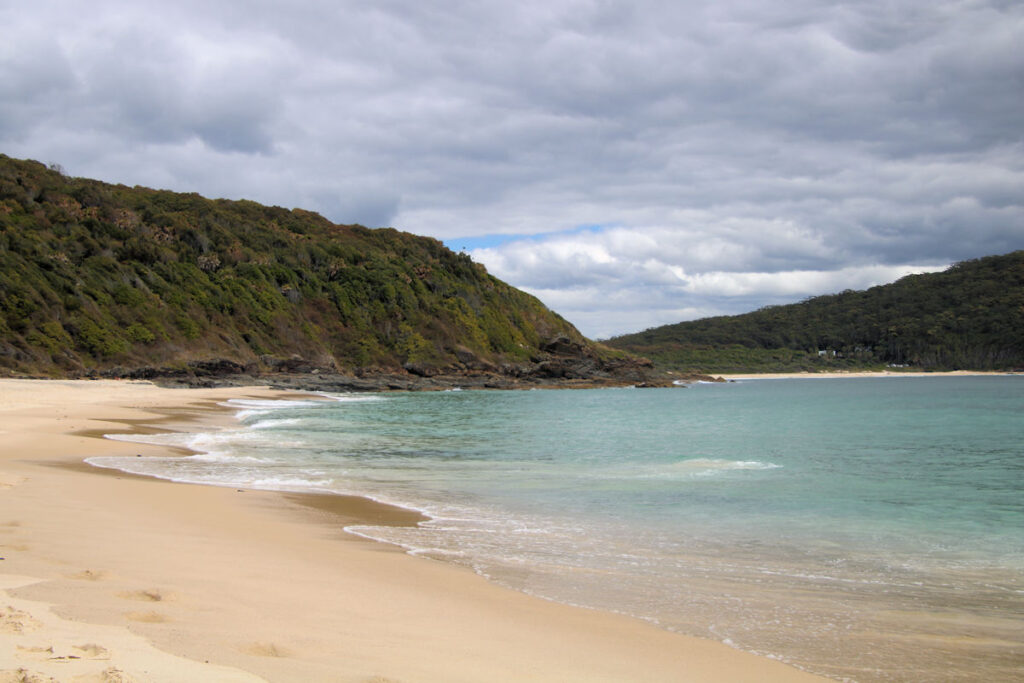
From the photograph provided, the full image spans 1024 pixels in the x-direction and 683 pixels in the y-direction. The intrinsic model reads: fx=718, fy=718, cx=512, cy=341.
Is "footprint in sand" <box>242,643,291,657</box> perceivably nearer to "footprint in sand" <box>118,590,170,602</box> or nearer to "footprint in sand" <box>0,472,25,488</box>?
"footprint in sand" <box>118,590,170,602</box>

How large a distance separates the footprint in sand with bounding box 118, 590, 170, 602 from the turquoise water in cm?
320

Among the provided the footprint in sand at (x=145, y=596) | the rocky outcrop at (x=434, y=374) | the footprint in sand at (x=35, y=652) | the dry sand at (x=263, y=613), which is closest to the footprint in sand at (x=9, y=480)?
the dry sand at (x=263, y=613)

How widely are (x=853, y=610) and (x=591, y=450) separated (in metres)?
14.6

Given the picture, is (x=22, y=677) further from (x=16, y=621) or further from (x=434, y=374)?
(x=434, y=374)

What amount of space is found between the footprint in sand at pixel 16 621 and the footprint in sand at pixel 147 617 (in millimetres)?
564

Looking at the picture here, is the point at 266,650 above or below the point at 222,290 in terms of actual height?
below

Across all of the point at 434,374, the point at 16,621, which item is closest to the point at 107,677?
the point at 16,621

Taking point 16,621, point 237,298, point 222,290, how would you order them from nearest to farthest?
point 16,621 → point 222,290 → point 237,298

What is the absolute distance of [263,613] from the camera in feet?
17.1

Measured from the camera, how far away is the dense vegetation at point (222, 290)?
47562mm

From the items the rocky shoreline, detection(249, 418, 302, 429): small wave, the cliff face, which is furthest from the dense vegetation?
detection(249, 418, 302, 429): small wave

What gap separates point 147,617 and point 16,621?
2.49 ft

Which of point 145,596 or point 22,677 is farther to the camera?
point 145,596

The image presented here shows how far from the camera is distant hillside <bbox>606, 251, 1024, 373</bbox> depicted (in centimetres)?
12612
